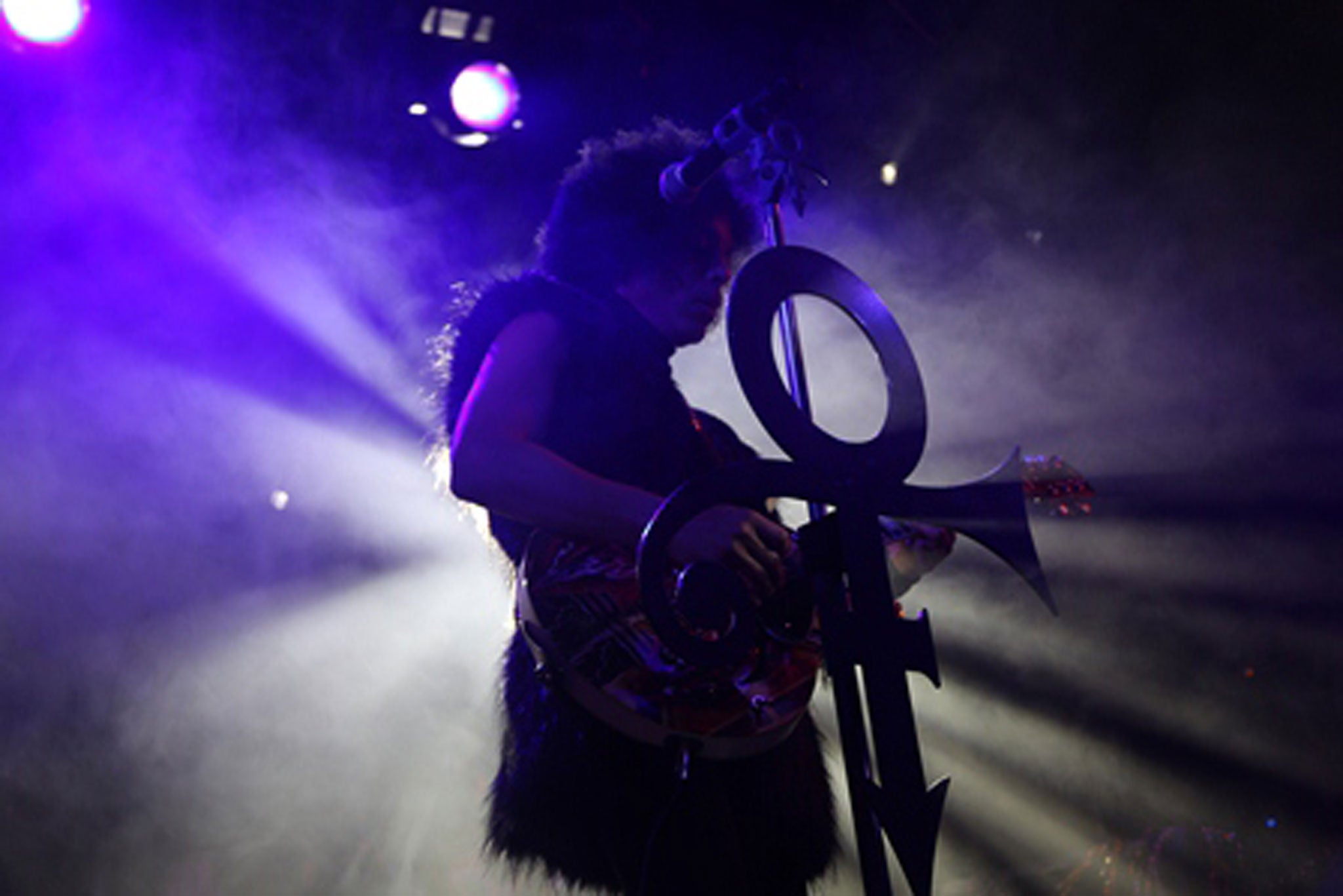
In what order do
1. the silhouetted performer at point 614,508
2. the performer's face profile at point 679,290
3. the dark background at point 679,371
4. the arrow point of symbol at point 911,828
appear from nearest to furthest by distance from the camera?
the arrow point of symbol at point 911,828 < the silhouetted performer at point 614,508 < the performer's face profile at point 679,290 < the dark background at point 679,371

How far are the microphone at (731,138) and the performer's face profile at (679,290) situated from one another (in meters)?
0.31

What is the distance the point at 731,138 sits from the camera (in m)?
0.85

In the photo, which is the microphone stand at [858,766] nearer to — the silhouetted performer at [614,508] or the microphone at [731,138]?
the silhouetted performer at [614,508]

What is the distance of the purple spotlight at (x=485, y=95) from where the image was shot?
303 centimetres

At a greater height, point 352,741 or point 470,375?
point 470,375

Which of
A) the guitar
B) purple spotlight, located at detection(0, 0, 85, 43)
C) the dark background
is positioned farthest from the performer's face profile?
purple spotlight, located at detection(0, 0, 85, 43)

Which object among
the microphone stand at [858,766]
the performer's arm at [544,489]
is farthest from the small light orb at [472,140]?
the microphone stand at [858,766]

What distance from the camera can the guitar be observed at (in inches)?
34.9

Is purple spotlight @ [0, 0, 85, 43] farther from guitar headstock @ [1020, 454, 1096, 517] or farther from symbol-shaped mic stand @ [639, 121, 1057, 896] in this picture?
guitar headstock @ [1020, 454, 1096, 517]

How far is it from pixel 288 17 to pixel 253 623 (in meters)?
2.27

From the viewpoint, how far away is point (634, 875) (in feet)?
3.03

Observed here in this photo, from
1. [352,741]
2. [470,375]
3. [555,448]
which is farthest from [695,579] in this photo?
[352,741]

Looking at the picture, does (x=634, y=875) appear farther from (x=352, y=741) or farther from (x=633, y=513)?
(x=352, y=741)

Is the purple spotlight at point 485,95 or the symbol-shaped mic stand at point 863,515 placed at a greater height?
the purple spotlight at point 485,95
